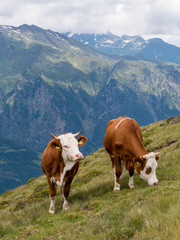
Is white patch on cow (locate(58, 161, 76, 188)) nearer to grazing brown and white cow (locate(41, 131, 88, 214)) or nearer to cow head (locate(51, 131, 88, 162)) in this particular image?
grazing brown and white cow (locate(41, 131, 88, 214))

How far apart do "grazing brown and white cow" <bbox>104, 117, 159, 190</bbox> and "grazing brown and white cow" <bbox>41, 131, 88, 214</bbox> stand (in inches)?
85.5

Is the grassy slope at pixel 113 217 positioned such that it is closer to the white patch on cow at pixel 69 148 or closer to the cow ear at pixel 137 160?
the cow ear at pixel 137 160

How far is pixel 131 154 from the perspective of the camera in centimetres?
1341

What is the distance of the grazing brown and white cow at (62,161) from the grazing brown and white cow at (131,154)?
217 cm

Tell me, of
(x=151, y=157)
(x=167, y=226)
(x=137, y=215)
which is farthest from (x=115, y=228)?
(x=151, y=157)

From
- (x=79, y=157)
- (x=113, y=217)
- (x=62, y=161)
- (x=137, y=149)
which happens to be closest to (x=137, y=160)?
(x=137, y=149)

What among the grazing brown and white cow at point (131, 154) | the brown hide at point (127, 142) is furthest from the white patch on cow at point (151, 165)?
the brown hide at point (127, 142)

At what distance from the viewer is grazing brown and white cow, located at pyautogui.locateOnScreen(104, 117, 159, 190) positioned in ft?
40.5

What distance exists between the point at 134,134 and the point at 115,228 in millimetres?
7649

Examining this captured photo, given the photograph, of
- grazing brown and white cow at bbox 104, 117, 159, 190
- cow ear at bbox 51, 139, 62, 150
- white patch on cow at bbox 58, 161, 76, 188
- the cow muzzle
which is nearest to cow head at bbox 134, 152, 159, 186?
grazing brown and white cow at bbox 104, 117, 159, 190

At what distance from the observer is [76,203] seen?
42.3 ft

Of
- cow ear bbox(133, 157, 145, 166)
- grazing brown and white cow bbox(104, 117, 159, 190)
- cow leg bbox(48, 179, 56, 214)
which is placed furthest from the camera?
cow leg bbox(48, 179, 56, 214)

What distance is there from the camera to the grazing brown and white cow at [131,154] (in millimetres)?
12359

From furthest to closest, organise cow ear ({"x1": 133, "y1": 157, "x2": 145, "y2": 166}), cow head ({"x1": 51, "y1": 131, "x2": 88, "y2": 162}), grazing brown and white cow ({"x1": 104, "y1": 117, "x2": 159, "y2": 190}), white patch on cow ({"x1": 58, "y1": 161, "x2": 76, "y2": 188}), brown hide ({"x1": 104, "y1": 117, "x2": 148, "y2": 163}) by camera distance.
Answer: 1. brown hide ({"x1": 104, "y1": 117, "x2": 148, "y2": 163})
2. white patch on cow ({"x1": 58, "y1": 161, "x2": 76, "y2": 188})
3. cow ear ({"x1": 133, "y1": 157, "x2": 145, "y2": 166})
4. grazing brown and white cow ({"x1": 104, "y1": 117, "x2": 159, "y2": 190})
5. cow head ({"x1": 51, "y1": 131, "x2": 88, "y2": 162})
